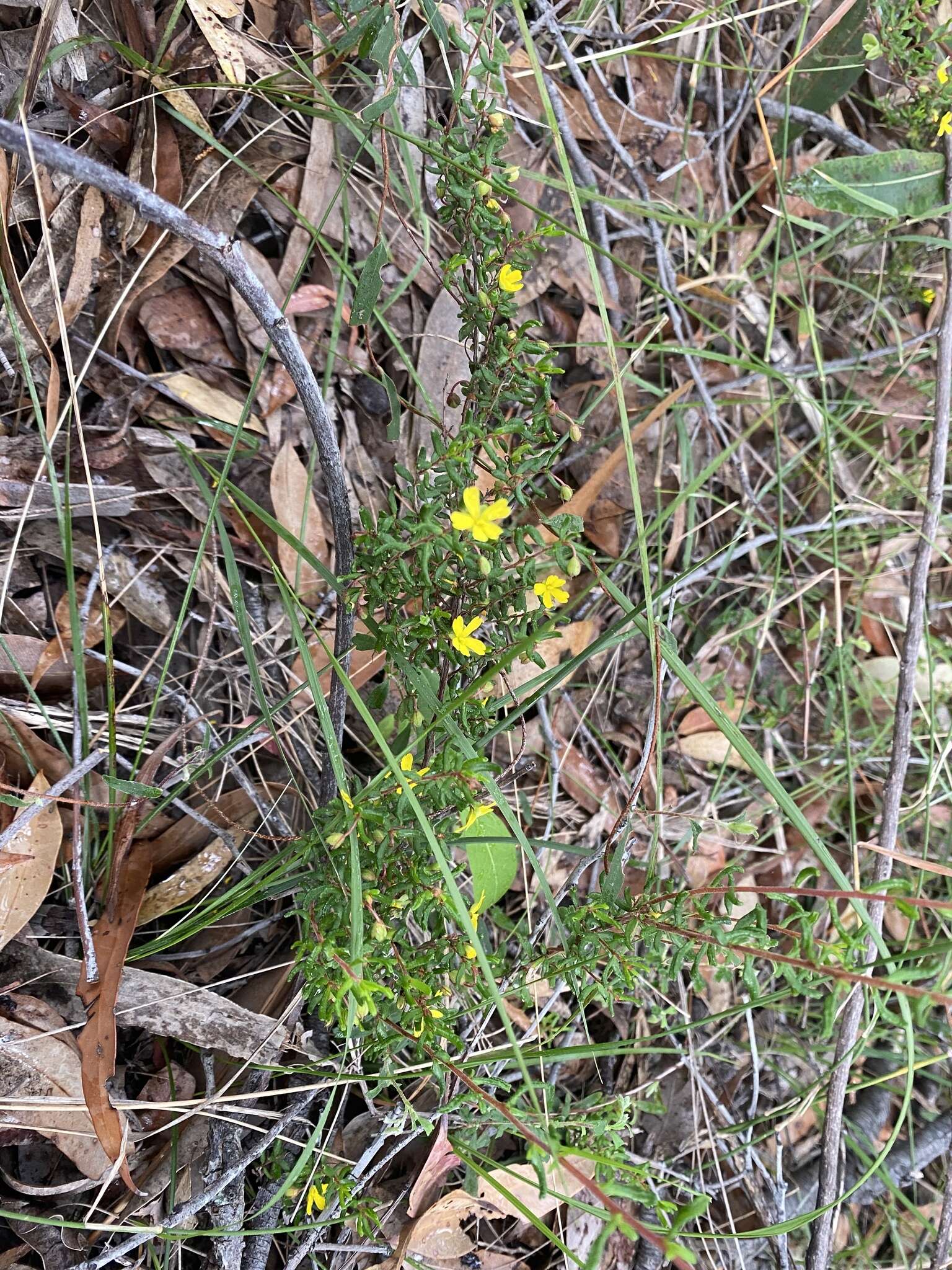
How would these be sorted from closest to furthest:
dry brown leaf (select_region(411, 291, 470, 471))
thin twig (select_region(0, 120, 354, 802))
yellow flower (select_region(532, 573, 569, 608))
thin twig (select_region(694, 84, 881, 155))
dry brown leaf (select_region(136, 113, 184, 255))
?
thin twig (select_region(0, 120, 354, 802)) < yellow flower (select_region(532, 573, 569, 608)) < dry brown leaf (select_region(136, 113, 184, 255)) < dry brown leaf (select_region(411, 291, 470, 471)) < thin twig (select_region(694, 84, 881, 155))

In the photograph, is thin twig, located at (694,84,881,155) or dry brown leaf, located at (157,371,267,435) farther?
thin twig, located at (694,84,881,155)

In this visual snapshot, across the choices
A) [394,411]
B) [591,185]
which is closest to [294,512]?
[394,411]

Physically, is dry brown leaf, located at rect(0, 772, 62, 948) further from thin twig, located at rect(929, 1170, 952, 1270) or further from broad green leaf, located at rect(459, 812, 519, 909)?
thin twig, located at rect(929, 1170, 952, 1270)

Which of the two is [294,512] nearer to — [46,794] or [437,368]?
[437,368]

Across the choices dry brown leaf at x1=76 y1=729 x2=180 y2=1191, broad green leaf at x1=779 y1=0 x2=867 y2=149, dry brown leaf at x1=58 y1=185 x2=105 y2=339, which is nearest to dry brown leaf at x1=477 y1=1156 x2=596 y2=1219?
dry brown leaf at x1=76 y1=729 x2=180 y2=1191

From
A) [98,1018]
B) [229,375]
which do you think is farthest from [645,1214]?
[229,375]

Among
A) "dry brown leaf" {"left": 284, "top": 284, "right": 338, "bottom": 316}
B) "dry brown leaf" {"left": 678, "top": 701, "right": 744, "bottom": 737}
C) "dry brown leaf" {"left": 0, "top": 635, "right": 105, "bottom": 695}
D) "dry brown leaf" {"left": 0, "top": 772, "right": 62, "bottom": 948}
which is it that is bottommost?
"dry brown leaf" {"left": 678, "top": 701, "right": 744, "bottom": 737}
